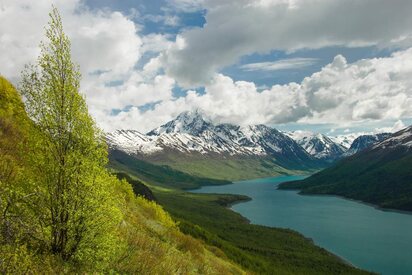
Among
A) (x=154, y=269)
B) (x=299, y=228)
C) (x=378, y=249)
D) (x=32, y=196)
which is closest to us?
(x=32, y=196)

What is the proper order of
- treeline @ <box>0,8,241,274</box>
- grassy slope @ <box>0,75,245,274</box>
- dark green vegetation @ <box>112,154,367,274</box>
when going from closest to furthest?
grassy slope @ <box>0,75,245,274</box>, treeline @ <box>0,8,241,274</box>, dark green vegetation @ <box>112,154,367,274</box>

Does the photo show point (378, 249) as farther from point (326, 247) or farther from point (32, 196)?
point (32, 196)

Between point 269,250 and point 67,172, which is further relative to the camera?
point 269,250

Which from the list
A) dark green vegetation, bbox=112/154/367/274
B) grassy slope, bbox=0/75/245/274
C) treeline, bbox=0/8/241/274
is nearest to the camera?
grassy slope, bbox=0/75/245/274

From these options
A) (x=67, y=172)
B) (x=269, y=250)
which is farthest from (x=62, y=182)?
(x=269, y=250)

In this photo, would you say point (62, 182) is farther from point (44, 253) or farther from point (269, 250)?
point (269, 250)

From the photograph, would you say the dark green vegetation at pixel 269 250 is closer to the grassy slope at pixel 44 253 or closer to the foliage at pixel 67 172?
the grassy slope at pixel 44 253

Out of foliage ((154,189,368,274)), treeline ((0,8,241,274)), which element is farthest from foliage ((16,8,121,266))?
foliage ((154,189,368,274))

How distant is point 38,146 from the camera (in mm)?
13766

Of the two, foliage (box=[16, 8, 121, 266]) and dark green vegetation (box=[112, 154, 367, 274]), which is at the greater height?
foliage (box=[16, 8, 121, 266])

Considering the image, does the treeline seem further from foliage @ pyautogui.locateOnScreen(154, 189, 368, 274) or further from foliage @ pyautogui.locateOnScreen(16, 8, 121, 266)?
foliage @ pyautogui.locateOnScreen(154, 189, 368, 274)

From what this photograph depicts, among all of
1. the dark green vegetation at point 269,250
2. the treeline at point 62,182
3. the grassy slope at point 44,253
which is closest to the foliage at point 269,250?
the dark green vegetation at point 269,250

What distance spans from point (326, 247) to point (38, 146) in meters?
160

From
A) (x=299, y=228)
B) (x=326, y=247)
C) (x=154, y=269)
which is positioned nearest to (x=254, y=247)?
(x=326, y=247)
